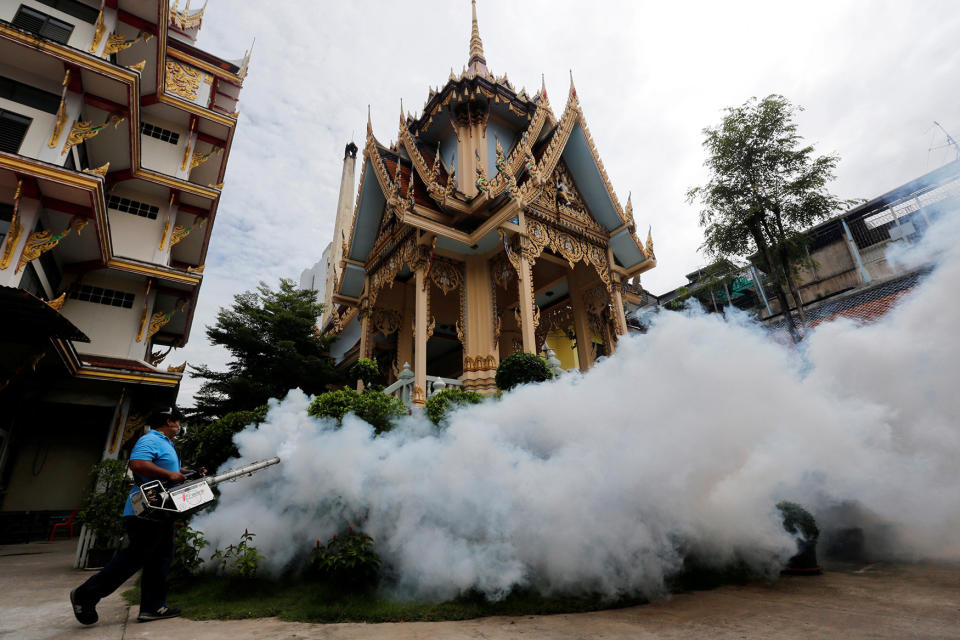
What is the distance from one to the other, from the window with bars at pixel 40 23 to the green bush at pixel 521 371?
45.6ft

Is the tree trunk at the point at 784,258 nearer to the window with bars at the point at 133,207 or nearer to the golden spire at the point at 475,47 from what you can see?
the golden spire at the point at 475,47

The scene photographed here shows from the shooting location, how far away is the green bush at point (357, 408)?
20.8 ft

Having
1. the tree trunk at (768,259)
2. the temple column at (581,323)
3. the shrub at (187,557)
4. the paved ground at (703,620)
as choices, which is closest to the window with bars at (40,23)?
the shrub at (187,557)

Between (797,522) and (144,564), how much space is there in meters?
6.54

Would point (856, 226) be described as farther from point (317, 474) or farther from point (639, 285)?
point (317, 474)

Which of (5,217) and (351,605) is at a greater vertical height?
(5,217)

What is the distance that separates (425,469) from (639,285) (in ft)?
37.9

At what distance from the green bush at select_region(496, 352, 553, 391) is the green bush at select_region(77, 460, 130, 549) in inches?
261

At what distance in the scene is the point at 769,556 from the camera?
181 inches

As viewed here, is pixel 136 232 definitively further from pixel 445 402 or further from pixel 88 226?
pixel 445 402

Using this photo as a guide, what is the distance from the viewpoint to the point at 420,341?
1010 cm

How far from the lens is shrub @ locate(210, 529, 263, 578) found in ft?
15.2

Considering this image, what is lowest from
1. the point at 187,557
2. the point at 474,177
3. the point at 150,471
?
the point at 187,557

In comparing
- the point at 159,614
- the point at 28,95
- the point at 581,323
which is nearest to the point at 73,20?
the point at 28,95
